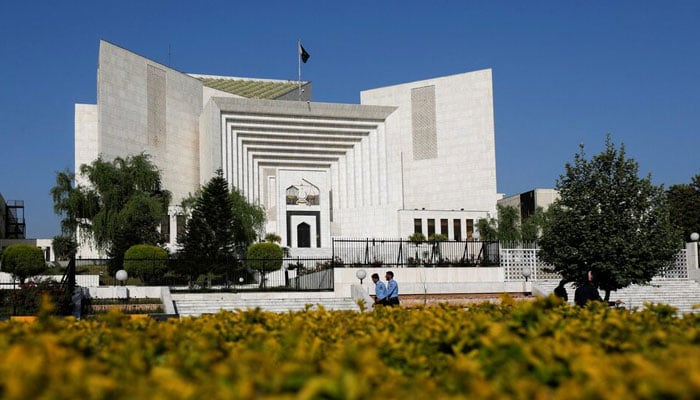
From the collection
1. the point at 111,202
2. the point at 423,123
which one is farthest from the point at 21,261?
the point at 423,123

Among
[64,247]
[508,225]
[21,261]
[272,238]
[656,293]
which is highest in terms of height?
[508,225]

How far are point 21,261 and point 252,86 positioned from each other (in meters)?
33.2

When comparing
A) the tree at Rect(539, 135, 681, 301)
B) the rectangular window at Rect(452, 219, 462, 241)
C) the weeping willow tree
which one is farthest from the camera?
the rectangular window at Rect(452, 219, 462, 241)

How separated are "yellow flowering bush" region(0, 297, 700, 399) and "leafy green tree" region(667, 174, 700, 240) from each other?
4375cm

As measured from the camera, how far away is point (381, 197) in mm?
47688

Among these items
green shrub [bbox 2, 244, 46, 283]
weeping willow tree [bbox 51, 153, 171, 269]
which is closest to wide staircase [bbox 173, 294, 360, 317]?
green shrub [bbox 2, 244, 46, 283]

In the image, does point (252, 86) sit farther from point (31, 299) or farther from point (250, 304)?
point (31, 299)

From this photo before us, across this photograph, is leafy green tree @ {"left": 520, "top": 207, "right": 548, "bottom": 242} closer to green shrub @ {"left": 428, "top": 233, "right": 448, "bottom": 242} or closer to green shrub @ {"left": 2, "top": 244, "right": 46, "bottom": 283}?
green shrub @ {"left": 428, "top": 233, "right": 448, "bottom": 242}

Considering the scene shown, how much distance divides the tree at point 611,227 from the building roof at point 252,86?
36.8 m

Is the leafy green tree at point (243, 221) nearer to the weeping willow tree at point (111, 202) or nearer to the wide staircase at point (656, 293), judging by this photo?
A: the weeping willow tree at point (111, 202)

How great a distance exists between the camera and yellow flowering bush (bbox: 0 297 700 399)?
264cm

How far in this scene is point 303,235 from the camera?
4775cm

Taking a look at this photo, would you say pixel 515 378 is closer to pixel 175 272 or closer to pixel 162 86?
pixel 175 272

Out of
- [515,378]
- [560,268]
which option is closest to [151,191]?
[560,268]
